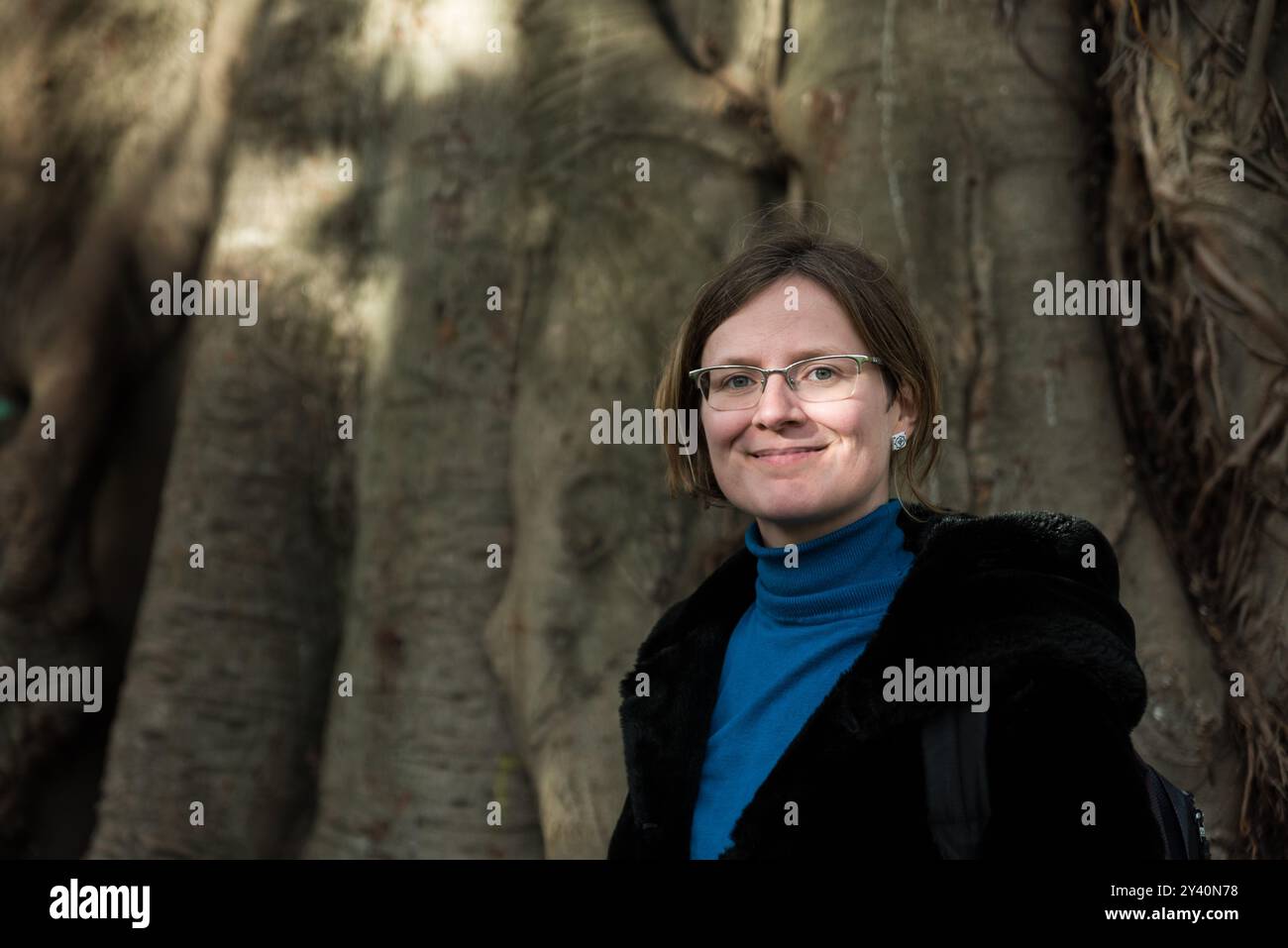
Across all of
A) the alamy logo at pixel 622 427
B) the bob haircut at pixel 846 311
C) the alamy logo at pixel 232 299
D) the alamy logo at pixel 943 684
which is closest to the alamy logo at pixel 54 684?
the alamy logo at pixel 232 299

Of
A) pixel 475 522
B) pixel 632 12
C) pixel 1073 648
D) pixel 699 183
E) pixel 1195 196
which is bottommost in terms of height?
pixel 1073 648

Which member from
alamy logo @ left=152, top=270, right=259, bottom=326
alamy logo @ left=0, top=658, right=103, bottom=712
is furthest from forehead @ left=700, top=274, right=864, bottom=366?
alamy logo @ left=0, top=658, right=103, bottom=712

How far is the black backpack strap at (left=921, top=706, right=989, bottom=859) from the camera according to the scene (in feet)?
4.69

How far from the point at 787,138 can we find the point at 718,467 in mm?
1855

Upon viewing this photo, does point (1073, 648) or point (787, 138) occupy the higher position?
point (787, 138)

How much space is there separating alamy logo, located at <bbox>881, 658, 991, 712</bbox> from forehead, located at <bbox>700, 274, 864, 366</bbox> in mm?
442

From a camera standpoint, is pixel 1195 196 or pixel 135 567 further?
pixel 135 567

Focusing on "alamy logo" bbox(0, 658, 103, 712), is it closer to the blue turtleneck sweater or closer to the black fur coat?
the blue turtleneck sweater

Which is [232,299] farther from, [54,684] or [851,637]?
[851,637]
